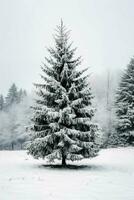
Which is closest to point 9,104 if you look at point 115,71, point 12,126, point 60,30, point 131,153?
point 12,126

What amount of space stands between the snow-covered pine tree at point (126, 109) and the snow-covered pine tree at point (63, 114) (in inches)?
679

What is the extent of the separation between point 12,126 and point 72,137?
6055cm

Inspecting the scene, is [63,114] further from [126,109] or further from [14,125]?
[14,125]

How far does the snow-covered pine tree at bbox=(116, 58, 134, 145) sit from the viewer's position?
39156 mm

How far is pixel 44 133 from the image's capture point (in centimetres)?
2169

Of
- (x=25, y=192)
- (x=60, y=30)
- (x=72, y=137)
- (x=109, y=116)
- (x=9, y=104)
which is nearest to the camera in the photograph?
(x=25, y=192)

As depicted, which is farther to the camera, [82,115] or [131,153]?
[131,153]

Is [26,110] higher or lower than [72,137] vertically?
higher

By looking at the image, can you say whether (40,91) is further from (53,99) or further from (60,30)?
(60,30)

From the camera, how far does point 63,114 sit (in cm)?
2095

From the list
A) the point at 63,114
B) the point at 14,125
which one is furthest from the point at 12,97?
the point at 63,114

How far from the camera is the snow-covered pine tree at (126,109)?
3916 centimetres

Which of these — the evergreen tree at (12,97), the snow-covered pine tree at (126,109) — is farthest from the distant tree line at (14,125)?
the snow-covered pine tree at (126,109)

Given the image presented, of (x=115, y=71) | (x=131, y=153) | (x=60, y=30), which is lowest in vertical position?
(x=131, y=153)
